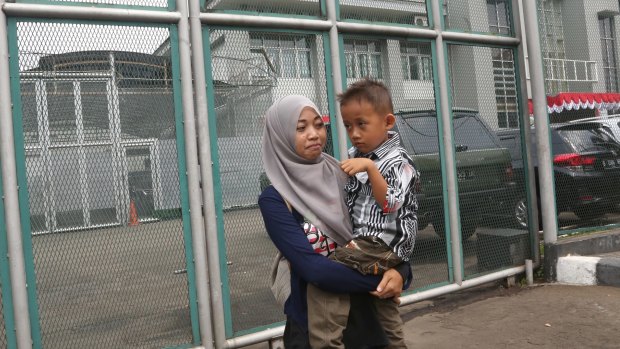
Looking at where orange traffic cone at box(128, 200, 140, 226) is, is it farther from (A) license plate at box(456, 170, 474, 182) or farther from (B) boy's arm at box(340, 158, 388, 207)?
(A) license plate at box(456, 170, 474, 182)

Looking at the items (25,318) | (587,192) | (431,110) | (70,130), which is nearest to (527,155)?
(587,192)

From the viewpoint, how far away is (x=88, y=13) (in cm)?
329

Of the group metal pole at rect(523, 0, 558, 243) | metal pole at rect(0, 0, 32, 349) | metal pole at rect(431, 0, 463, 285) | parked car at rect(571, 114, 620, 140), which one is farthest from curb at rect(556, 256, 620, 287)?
metal pole at rect(0, 0, 32, 349)

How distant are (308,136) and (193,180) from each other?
1.93 meters

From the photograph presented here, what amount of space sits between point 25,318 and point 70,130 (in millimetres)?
1060

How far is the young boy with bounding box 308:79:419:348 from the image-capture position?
1.82m

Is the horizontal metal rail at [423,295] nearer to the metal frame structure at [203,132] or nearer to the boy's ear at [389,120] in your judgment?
the metal frame structure at [203,132]

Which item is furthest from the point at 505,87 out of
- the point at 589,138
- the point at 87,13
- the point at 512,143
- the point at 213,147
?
the point at 87,13

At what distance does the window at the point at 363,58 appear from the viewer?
14.3ft

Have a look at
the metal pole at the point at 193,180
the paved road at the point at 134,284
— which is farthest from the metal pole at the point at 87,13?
the paved road at the point at 134,284

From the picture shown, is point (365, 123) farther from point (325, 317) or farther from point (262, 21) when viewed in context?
point (262, 21)

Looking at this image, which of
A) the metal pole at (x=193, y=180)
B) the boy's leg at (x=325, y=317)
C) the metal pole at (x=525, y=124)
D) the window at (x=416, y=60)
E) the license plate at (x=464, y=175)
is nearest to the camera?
the boy's leg at (x=325, y=317)

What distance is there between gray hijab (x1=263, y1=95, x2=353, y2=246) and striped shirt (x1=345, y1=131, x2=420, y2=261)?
0.15 feet

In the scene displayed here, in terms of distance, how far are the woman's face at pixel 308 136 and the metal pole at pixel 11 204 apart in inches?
78.9
